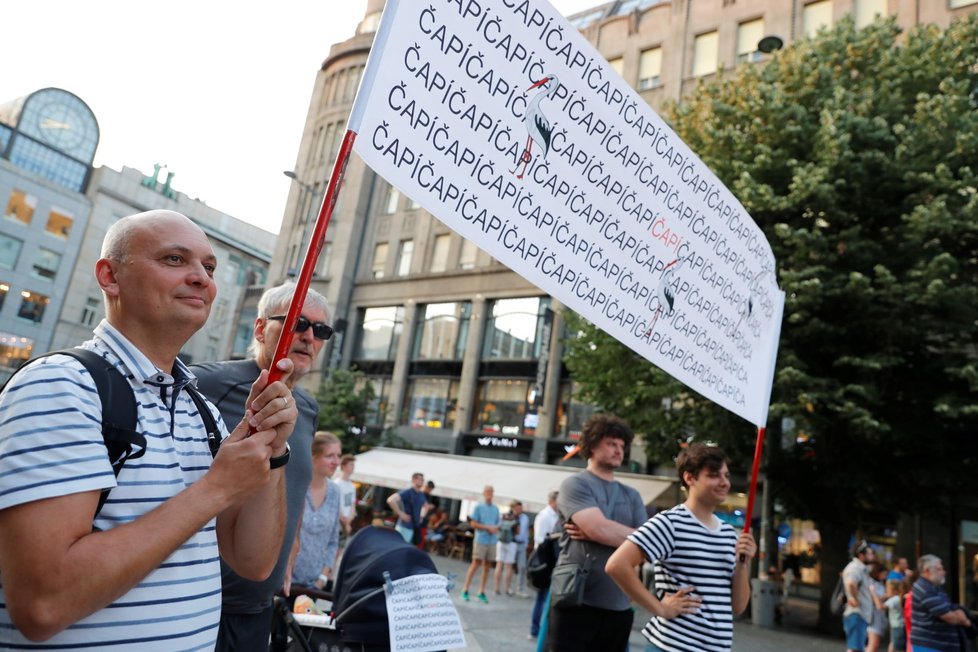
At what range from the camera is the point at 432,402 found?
103 feet

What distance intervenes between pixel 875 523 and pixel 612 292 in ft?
66.1

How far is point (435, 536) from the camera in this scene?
2030cm

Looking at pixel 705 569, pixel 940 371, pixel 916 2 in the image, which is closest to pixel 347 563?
pixel 705 569

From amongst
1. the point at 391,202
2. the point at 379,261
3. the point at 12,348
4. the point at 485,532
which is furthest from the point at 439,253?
the point at 12,348

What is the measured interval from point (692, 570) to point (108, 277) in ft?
9.74

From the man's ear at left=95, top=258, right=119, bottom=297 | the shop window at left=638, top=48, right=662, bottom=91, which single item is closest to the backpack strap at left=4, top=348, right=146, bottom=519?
the man's ear at left=95, top=258, right=119, bottom=297

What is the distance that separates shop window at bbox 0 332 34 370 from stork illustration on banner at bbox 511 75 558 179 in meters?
62.6

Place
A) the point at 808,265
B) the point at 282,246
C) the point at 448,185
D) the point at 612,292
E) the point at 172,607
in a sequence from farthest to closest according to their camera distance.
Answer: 1. the point at 282,246
2. the point at 808,265
3. the point at 612,292
4. the point at 448,185
5. the point at 172,607

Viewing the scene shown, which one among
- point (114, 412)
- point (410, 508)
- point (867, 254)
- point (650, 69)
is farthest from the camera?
point (650, 69)

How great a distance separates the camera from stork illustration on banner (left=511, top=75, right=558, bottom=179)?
288cm

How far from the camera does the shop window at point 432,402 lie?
100ft

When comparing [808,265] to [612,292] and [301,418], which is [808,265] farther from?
[301,418]

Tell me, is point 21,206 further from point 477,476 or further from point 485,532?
point 485,532

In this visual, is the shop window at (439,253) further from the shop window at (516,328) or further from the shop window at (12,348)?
the shop window at (12,348)
